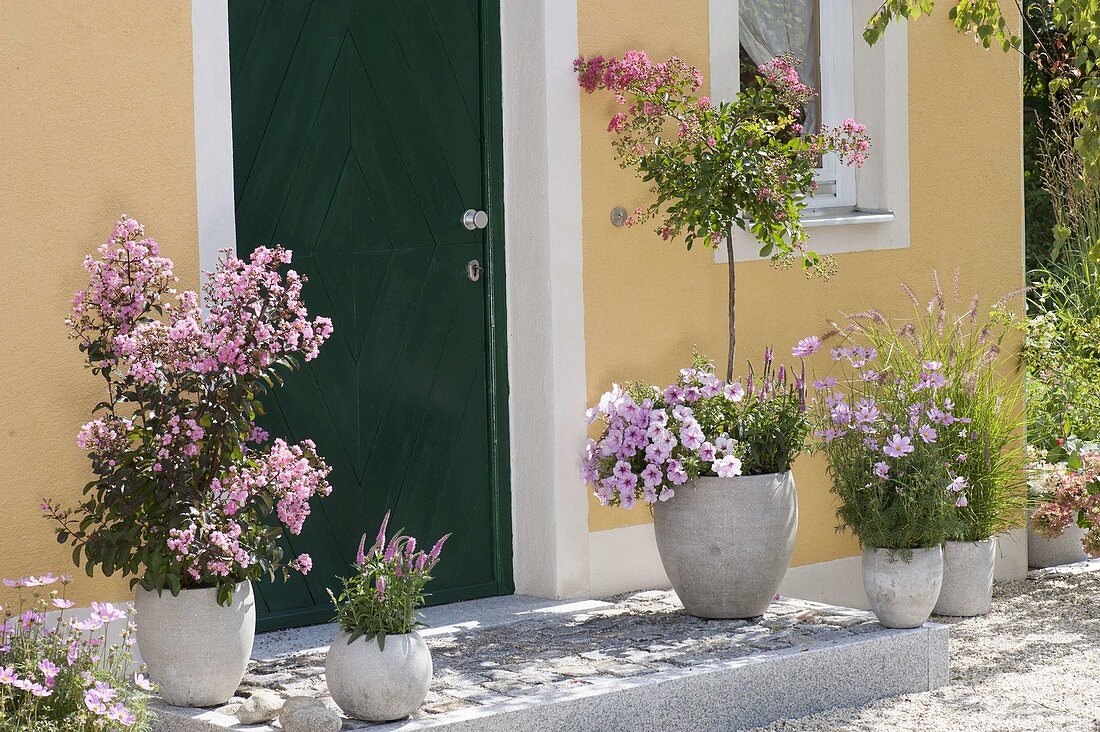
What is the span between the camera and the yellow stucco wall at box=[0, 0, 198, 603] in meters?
4.48

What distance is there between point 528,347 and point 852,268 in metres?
1.72

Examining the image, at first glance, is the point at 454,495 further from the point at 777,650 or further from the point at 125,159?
the point at 125,159

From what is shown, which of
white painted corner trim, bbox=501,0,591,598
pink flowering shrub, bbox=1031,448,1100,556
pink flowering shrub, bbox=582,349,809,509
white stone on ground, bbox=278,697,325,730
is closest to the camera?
white stone on ground, bbox=278,697,325,730

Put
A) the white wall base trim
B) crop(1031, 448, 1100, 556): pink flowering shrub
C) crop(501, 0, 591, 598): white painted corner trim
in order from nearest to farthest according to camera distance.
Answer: crop(501, 0, 591, 598): white painted corner trim
the white wall base trim
crop(1031, 448, 1100, 556): pink flowering shrub

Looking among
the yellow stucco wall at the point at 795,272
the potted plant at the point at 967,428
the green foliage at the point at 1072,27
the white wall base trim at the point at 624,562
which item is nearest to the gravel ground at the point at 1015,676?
the potted plant at the point at 967,428

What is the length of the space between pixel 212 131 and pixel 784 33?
2.91m

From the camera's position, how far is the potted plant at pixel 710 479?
17.0 ft

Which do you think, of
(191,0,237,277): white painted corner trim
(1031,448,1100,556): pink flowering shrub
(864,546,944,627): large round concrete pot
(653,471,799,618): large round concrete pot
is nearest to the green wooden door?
(191,0,237,277): white painted corner trim

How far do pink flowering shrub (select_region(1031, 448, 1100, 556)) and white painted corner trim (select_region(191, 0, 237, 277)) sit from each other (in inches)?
155

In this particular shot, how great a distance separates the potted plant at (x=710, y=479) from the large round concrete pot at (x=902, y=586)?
33cm

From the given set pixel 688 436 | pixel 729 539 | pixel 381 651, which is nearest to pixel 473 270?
pixel 688 436

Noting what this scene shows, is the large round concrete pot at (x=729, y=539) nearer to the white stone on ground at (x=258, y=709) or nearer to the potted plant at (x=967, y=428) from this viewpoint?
the potted plant at (x=967, y=428)

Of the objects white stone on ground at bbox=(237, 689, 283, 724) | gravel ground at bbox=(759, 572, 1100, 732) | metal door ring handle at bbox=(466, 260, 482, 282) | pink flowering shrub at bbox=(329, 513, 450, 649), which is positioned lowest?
gravel ground at bbox=(759, 572, 1100, 732)

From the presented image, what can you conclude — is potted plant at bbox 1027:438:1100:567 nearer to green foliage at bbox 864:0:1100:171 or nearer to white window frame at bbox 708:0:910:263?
white window frame at bbox 708:0:910:263
